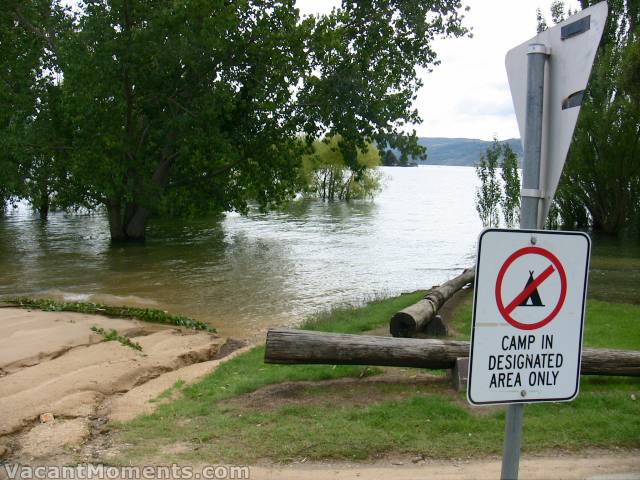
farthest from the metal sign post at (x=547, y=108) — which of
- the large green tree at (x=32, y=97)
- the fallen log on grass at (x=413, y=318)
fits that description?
the large green tree at (x=32, y=97)

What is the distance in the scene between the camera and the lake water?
16.5m

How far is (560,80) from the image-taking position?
2943 mm

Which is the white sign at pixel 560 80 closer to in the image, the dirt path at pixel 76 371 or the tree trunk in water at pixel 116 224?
the dirt path at pixel 76 371

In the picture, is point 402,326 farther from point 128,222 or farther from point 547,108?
point 128,222

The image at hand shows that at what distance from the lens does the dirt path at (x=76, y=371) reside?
6.33 metres

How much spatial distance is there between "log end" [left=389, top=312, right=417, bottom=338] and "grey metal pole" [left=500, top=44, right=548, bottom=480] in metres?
6.26

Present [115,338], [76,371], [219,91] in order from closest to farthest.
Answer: [76,371]
[115,338]
[219,91]

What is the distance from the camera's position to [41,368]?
8.27 meters

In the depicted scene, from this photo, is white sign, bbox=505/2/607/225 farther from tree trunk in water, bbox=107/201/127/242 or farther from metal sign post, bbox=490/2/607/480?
tree trunk in water, bbox=107/201/127/242

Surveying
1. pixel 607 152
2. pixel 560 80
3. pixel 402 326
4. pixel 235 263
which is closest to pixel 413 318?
pixel 402 326

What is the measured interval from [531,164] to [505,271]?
0.50m

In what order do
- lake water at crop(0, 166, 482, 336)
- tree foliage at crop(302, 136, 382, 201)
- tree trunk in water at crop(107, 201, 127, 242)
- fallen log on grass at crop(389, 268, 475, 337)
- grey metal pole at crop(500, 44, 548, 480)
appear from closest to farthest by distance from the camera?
grey metal pole at crop(500, 44, 548, 480)
fallen log on grass at crop(389, 268, 475, 337)
lake water at crop(0, 166, 482, 336)
tree trunk in water at crop(107, 201, 127, 242)
tree foliage at crop(302, 136, 382, 201)

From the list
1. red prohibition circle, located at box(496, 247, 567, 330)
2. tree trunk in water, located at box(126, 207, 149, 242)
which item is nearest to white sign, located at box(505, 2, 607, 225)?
red prohibition circle, located at box(496, 247, 567, 330)

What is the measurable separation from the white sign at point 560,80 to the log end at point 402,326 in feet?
20.8
